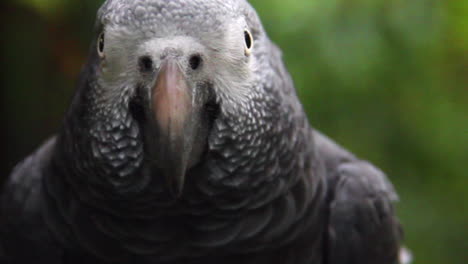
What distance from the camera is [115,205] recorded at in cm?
122

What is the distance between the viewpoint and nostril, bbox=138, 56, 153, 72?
1042mm

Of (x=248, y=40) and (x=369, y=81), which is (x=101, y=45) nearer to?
(x=248, y=40)

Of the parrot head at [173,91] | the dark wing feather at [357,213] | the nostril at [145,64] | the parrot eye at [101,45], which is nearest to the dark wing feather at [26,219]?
the parrot head at [173,91]

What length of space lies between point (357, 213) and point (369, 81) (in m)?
0.99

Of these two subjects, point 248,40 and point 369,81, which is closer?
point 248,40

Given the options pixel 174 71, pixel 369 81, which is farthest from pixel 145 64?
pixel 369 81

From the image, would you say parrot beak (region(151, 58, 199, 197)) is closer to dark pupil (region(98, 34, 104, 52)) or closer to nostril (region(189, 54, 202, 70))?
nostril (region(189, 54, 202, 70))

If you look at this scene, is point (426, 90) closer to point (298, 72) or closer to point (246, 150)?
point (298, 72)

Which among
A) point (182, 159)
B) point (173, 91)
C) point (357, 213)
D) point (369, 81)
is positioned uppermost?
point (173, 91)

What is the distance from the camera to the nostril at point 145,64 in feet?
3.42

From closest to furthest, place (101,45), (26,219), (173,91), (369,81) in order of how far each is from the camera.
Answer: (173,91), (101,45), (26,219), (369,81)

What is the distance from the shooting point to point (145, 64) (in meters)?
1.05

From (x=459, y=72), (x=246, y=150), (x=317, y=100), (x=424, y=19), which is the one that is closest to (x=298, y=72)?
(x=317, y=100)

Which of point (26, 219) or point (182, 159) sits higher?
point (182, 159)
